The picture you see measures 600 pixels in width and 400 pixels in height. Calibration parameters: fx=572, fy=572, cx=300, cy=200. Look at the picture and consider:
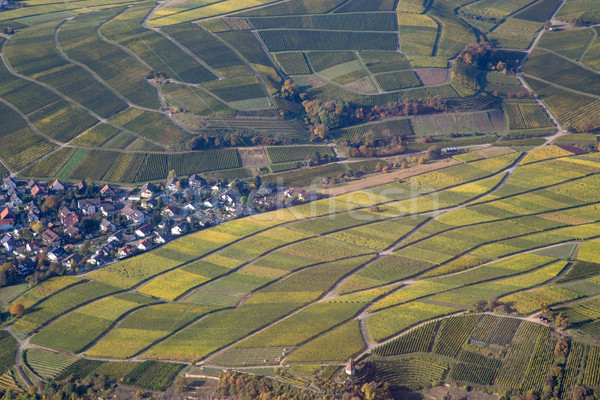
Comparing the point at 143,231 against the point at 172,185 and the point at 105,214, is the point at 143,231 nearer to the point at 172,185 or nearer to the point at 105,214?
the point at 105,214

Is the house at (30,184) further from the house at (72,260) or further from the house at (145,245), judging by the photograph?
the house at (145,245)

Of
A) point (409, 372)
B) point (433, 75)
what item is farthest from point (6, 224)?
point (433, 75)

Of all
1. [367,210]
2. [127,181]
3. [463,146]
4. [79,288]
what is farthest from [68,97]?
[463,146]

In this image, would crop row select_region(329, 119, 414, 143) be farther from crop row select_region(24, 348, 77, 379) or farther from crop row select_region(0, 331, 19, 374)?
crop row select_region(0, 331, 19, 374)

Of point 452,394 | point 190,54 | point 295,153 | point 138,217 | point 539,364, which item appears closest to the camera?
point 452,394

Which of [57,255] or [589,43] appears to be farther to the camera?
[589,43]

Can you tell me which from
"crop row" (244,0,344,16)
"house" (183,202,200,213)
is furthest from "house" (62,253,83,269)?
"crop row" (244,0,344,16)

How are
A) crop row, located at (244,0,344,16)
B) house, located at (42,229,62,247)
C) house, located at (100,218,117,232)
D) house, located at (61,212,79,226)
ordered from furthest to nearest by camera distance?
1. crop row, located at (244,0,344,16)
2. house, located at (61,212,79,226)
3. house, located at (100,218,117,232)
4. house, located at (42,229,62,247)
